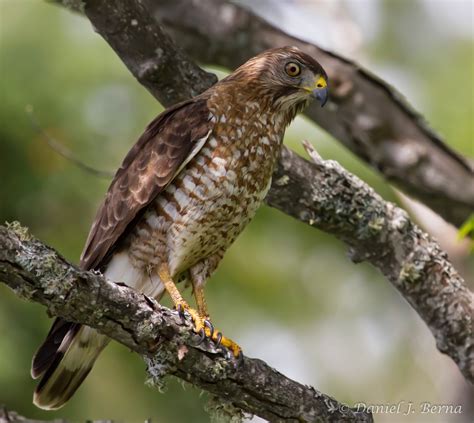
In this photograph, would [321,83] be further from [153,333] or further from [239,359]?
[153,333]

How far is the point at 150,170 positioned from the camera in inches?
179

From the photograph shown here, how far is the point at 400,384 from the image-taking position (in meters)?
8.65

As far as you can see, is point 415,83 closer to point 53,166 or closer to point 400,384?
point 400,384

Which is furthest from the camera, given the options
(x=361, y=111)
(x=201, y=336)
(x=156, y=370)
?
(x=361, y=111)

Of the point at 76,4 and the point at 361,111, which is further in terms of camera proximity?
the point at 361,111

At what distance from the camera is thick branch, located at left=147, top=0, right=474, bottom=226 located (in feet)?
19.4

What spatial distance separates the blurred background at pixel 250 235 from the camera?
6285mm

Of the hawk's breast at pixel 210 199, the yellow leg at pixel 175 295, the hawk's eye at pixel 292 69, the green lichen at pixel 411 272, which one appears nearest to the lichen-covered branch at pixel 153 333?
the yellow leg at pixel 175 295

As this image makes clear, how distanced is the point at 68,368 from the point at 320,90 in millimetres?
2029

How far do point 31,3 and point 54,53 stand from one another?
611 millimetres

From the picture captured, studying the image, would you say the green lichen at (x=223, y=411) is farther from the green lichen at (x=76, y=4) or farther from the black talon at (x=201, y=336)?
the green lichen at (x=76, y=4)

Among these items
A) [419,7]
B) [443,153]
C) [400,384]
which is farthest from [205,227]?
[419,7]

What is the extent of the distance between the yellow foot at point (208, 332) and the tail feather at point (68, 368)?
0.66 meters

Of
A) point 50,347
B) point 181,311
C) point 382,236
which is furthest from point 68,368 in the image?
point 382,236
